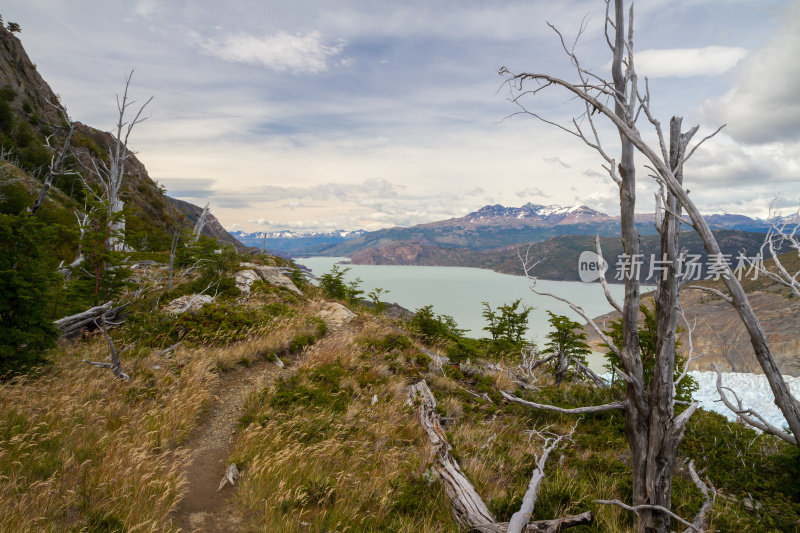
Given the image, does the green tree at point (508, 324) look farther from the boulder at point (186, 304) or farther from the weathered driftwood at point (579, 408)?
the weathered driftwood at point (579, 408)

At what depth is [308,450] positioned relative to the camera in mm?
5508

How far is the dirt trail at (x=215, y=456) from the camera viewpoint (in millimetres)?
4059

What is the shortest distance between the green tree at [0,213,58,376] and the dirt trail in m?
3.13

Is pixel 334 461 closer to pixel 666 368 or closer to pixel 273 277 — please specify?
pixel 666 368

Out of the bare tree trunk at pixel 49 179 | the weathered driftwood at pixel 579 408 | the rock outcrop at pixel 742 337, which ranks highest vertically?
the bare tree trunk at pixel 49 179

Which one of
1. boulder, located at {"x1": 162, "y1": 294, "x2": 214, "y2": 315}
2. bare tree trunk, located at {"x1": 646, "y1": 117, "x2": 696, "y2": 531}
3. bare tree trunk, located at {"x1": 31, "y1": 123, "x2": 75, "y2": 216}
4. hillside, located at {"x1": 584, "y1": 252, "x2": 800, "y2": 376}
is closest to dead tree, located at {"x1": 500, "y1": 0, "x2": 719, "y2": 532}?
bare tree trunk, located at {"x1": 646, "y1": 117, "x2": 696, "y2": 531}

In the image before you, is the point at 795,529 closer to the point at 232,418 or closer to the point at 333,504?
the point at 333,504

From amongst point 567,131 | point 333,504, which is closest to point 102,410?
point 333,504

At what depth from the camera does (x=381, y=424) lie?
7.15m

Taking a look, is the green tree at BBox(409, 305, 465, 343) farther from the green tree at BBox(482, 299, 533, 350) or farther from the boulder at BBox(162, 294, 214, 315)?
the boulder at BBox(162, 294, 214, 315)

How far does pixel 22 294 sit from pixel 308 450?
533 cm

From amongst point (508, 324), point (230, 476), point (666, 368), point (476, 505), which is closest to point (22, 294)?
point (230, 476)

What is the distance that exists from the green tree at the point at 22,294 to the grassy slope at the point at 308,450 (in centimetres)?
54

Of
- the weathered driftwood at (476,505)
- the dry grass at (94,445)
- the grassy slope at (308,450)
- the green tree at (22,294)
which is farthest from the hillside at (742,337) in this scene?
the green tree at (22,294)
